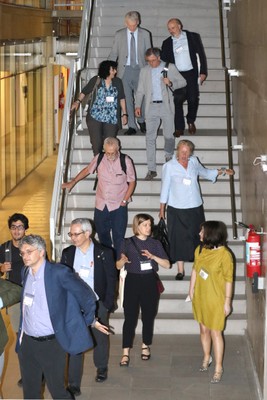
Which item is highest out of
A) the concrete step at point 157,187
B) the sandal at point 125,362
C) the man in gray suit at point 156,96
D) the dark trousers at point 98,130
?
the man in gray suit at point 156,96

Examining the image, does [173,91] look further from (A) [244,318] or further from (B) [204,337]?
(B) [204,337]

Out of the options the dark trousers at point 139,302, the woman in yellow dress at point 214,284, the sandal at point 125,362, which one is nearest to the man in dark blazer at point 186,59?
the dark trousers at point 139,302

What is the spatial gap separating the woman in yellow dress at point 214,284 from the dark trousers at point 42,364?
2.02m

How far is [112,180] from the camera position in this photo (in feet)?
35.2

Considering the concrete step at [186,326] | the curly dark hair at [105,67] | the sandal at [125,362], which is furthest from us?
the curly dark hair at [105,67]

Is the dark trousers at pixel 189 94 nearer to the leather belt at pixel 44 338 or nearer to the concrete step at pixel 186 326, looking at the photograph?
the concrete step at pixel 186 326

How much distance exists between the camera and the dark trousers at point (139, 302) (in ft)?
31.1

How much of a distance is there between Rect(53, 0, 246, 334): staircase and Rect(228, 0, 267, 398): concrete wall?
39cm

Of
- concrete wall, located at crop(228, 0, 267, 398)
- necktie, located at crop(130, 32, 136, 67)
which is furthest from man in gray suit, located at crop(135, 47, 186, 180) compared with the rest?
necktie, located at crop(130, 32, 136, 67)

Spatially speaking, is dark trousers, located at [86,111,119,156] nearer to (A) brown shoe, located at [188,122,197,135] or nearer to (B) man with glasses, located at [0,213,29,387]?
(A) brown shoe, located at [188,122,197,135]

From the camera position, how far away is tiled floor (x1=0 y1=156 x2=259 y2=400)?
8969 mm

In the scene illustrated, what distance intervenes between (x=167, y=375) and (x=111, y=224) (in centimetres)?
220

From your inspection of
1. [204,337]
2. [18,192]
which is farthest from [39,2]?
[204,337]

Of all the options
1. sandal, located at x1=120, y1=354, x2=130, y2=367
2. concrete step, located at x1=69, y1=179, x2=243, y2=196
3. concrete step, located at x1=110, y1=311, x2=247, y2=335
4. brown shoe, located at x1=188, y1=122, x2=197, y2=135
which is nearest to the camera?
sandal, located at x1=120, y1=354, x2=130, y2=367
